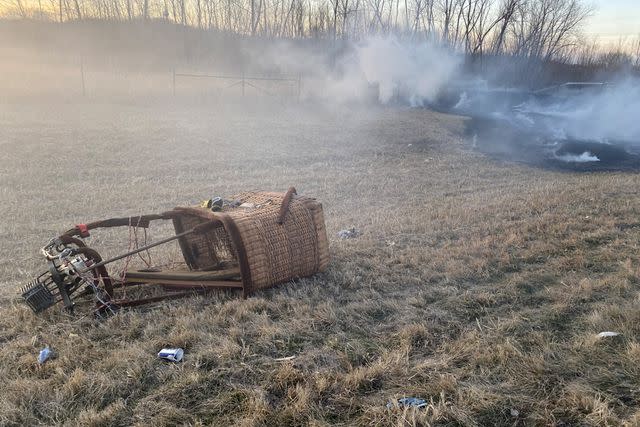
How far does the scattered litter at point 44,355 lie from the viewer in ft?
10.5

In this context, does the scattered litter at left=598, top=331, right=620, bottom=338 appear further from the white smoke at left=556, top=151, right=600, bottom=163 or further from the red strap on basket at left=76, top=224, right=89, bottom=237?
the white smoke at left=556, top=151, right=600, bottom=163

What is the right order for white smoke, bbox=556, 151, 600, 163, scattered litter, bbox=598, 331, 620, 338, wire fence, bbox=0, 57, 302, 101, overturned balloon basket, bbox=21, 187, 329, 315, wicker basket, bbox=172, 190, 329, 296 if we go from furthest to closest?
wire fence, bbox=0, 57, 302, 101 < white smoke, bbox=556, 151, 600, 163 < wicker basket, bbox=172, 190, 329, 296 < overturned balloon basket, bbox=21, 187, 329, 315 < scattered litter, bbox=598, 331, 620, 338

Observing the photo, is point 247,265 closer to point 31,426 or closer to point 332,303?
point 332,303

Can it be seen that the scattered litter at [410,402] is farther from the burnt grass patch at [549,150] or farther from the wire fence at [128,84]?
the wire fence at [128,84]

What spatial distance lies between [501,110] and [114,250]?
26204 millimetres

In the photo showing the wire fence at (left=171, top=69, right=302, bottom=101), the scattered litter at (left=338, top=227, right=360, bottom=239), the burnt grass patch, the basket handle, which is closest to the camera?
the basket handle

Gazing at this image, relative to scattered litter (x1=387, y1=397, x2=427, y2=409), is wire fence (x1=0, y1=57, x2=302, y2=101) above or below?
above

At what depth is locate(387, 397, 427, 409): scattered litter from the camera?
2.54 meters

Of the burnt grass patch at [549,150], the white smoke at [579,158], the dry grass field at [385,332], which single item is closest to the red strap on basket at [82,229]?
the dry grass field at [385,332]

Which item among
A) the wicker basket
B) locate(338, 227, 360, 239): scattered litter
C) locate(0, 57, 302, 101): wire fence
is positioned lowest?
locate(338, 227, 360, 239): scattered litter

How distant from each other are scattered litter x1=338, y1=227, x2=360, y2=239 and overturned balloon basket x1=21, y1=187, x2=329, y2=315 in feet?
5.91

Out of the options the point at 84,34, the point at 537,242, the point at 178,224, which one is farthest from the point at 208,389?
the point at 84,34

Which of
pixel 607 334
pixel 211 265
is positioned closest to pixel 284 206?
pixel 211 265

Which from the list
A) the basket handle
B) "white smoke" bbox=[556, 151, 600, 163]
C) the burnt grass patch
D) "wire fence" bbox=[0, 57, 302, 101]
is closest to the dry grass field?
the basket handle
